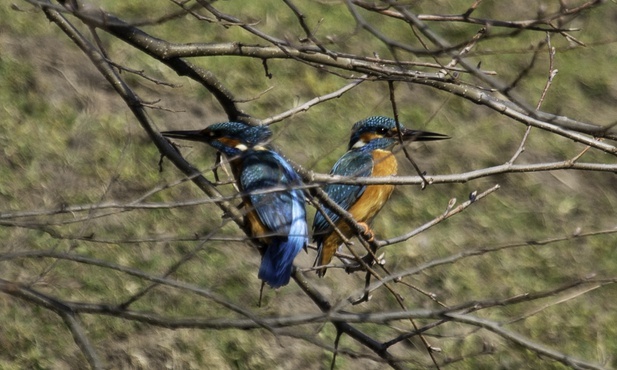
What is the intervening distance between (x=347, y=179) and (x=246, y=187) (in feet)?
4.19

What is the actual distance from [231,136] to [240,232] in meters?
1.55

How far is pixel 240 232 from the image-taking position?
5.27 metres

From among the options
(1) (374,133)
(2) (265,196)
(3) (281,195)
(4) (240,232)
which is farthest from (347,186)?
(4) (240,232)

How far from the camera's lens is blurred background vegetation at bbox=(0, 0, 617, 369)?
Result: 4828mm

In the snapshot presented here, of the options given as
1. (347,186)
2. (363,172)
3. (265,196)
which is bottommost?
(265,196)

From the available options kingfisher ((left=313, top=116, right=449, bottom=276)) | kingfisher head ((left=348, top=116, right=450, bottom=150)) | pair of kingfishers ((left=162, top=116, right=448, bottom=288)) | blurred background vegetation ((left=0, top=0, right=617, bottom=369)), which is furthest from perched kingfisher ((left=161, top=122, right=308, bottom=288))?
kingfisher head ((left=348, top=116, right=450, bottom=150))

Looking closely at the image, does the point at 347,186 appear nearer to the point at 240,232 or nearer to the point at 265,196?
the point at 265,196

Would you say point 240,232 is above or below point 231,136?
above

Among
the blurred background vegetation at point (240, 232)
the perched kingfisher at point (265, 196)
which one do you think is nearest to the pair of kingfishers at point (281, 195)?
the perched kingfisher at point (265, 196)

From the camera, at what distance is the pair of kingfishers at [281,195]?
3299mm

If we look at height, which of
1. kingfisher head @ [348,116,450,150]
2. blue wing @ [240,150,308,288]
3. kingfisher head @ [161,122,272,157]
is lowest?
blue wing @ [240,150,308,288]

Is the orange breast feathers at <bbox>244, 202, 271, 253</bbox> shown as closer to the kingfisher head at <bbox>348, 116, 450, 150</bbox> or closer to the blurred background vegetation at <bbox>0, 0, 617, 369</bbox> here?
the blurred background vegetation at <bbox>0, 0, 617, 369</bbox>

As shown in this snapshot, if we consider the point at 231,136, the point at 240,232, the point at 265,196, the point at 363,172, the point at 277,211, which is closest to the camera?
the point at 265,196

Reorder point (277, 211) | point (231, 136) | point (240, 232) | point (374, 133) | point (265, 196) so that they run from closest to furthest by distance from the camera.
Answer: point (265, 196), point (277, 211), point (231, 136), point (374, 133), point (240, 232)
